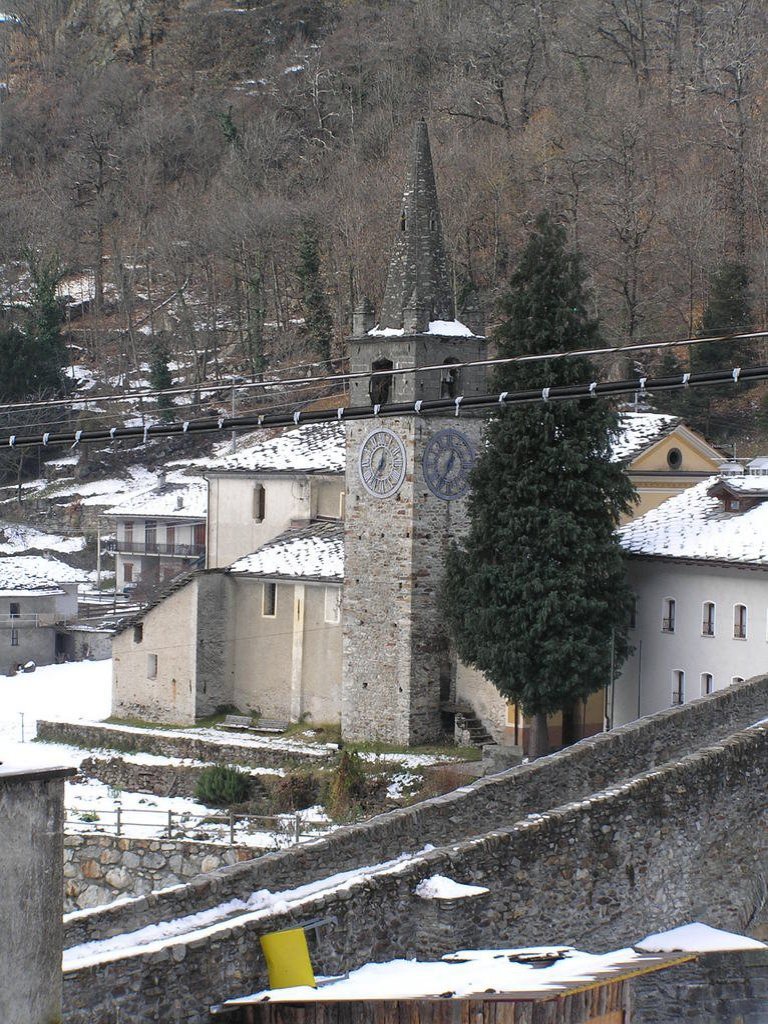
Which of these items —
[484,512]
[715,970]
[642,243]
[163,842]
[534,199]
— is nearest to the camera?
[715,970]

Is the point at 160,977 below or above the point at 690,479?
below

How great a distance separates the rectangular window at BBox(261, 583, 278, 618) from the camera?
38.3 meters

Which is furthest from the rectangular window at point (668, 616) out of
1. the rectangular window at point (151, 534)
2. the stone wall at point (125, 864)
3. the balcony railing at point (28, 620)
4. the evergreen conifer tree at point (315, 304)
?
the evergreen conifer tree at point (315, 304)

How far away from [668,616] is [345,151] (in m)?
58.8

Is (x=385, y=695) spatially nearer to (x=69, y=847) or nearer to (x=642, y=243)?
(x=69, y=847)

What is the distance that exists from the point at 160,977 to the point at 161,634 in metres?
26.9

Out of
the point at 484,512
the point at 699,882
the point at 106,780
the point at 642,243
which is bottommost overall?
the point at 106,780

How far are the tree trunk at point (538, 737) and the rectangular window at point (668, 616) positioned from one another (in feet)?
9.95

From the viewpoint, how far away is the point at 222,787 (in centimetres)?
3200

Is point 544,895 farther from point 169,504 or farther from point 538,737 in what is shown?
point 169,504

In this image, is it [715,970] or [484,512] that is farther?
[484,512]

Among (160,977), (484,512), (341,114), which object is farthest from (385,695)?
(341,114)

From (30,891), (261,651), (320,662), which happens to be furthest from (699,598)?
(30,891)

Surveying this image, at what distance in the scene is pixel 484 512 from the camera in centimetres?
3244
